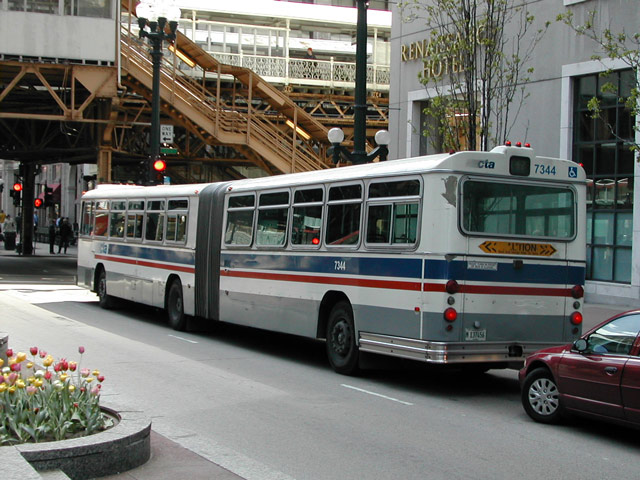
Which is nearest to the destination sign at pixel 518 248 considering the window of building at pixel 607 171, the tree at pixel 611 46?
the tree at pixel 611 46

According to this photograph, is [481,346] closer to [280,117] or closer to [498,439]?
[498,439]

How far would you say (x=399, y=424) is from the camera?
942 centimetres

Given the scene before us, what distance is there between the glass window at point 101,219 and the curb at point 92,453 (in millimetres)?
15343

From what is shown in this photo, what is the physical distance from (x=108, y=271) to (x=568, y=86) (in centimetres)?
1228

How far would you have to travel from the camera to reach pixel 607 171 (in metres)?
21.5

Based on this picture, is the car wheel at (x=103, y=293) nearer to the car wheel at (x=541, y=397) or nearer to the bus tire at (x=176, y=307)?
the bus tire at (x=176, y=307)

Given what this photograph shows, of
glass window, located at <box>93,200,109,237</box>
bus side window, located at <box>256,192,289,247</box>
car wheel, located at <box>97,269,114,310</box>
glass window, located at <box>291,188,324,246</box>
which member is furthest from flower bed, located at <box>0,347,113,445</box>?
glass window, located at <box>93,200,109,237</box>

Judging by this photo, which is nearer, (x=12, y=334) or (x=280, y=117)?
(x=12, y=334)

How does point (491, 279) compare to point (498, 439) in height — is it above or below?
above

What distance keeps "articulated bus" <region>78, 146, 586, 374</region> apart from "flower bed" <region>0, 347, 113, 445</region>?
494 cm

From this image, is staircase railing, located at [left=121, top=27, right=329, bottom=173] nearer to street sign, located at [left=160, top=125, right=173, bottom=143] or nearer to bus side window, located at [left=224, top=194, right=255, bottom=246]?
street sign, located at [left=160, top=125, right=173, bottom=143]

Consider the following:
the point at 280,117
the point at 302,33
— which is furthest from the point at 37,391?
the point at 302,33

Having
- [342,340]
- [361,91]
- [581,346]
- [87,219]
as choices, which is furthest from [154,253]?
[581,346]

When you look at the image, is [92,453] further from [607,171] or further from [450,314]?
[607,171]
